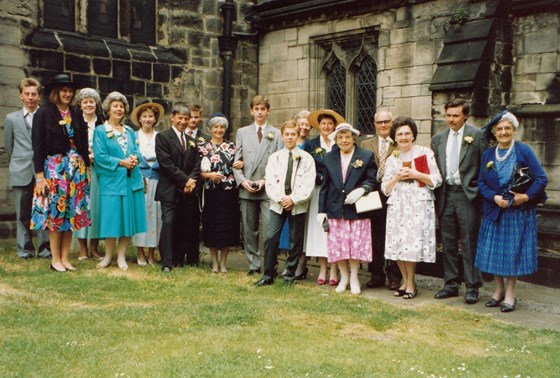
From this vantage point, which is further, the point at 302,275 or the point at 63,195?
the point at 302,275

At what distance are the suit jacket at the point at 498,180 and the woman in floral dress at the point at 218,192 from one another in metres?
3.09

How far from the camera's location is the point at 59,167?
26.6ft

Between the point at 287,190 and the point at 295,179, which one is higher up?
the point at 295,179

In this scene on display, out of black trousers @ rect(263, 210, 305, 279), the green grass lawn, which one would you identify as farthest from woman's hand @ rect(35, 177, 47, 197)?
black trousers @ rect(263, 210, 305, 279)

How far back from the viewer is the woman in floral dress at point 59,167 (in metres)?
7.99

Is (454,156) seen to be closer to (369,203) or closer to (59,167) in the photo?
(369,203)

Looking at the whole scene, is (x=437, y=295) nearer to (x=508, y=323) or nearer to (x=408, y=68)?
(x=508, y=323)

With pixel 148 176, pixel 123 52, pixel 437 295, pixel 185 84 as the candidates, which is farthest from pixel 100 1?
pixel 437 295

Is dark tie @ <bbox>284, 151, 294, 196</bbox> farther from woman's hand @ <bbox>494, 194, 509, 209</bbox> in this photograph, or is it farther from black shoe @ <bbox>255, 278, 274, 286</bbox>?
woman's hand @ <bbox>494, 194, 509, 209</bbox>

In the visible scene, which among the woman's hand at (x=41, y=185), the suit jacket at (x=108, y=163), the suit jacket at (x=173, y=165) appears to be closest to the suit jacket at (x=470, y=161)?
the suit jacket at (x=173, y=165)

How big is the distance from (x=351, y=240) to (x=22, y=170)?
4.87 metres

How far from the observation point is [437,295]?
750 cm

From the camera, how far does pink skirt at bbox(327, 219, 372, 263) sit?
758 cm

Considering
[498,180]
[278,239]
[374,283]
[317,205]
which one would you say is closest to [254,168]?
[317,205]
